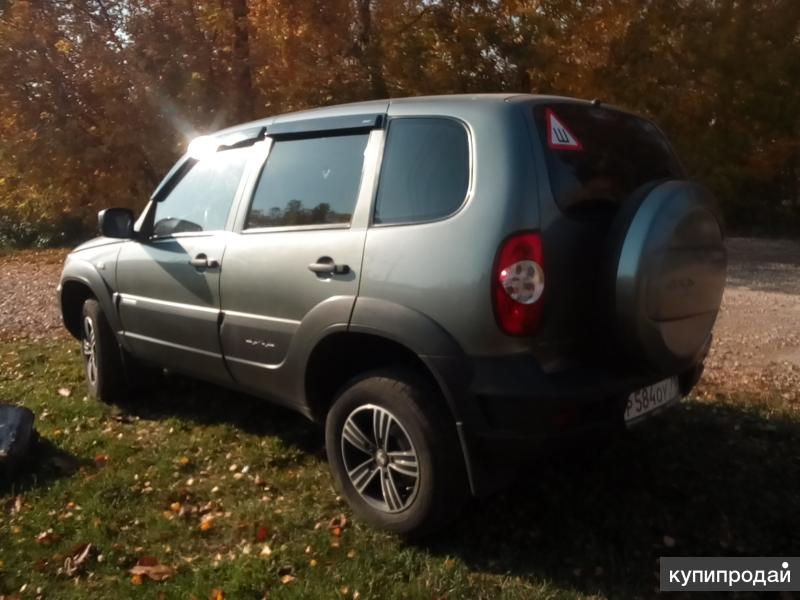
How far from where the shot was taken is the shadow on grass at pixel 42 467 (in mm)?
4274

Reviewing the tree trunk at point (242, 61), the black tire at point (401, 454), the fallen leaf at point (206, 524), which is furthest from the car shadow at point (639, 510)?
the tree trunk at point (242, 61)

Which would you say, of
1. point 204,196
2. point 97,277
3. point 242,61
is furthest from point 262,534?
point 242,61

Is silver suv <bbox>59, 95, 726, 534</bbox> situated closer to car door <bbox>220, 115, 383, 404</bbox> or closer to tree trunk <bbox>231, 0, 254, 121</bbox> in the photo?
car door <bbox>220, 115, 383, 404</bbox>

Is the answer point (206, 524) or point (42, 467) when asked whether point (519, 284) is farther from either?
point (42, 467)

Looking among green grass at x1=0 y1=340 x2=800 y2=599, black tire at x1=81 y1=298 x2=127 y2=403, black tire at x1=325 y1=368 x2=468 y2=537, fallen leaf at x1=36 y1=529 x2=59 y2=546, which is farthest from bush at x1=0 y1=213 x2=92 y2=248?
black tire at x1=325 y1=368 x2=468 y2=537

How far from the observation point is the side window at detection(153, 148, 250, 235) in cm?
439

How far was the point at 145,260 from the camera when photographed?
15.9 feet

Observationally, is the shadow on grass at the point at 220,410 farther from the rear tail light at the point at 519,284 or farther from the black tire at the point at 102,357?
the rear tail light at the point at 519,284

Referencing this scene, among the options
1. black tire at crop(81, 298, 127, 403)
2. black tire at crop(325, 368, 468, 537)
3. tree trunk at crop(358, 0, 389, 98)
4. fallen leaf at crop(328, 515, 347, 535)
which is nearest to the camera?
black tire at crop(325, 368, 468, 537)

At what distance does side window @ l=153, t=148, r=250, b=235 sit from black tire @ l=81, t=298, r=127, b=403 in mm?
935

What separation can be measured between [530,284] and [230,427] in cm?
272

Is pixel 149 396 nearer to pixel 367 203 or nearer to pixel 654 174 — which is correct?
pixel 367 203

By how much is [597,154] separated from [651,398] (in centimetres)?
106

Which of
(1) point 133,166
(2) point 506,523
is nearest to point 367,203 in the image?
(2) point 506,523
